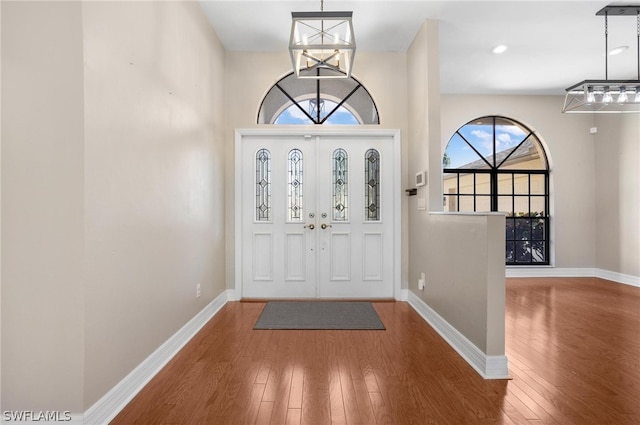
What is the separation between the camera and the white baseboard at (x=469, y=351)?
2.12m

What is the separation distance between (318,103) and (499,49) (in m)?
2.32

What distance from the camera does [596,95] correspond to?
10.8ft

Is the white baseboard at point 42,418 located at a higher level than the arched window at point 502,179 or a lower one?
lower

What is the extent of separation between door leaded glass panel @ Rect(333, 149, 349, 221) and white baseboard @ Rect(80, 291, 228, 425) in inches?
79.7

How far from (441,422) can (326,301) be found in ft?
7.68

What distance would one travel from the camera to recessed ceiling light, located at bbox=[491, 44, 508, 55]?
3814mm

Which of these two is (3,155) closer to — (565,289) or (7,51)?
(7,51)

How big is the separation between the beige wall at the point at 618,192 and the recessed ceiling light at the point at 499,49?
264 centimetres

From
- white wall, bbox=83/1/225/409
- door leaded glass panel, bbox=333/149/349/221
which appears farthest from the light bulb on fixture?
white wall, bbox=83/1/225/409

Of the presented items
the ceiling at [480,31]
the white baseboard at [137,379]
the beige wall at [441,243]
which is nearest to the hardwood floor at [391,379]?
the white baseboard at [137,379]

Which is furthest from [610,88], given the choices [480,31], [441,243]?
[441,243]

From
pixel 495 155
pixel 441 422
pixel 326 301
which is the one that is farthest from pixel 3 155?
pixel 495 155

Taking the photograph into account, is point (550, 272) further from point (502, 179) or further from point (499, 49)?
point (499, 49)

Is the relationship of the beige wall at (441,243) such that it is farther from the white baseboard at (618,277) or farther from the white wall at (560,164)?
the white baseboard at (618,277)
